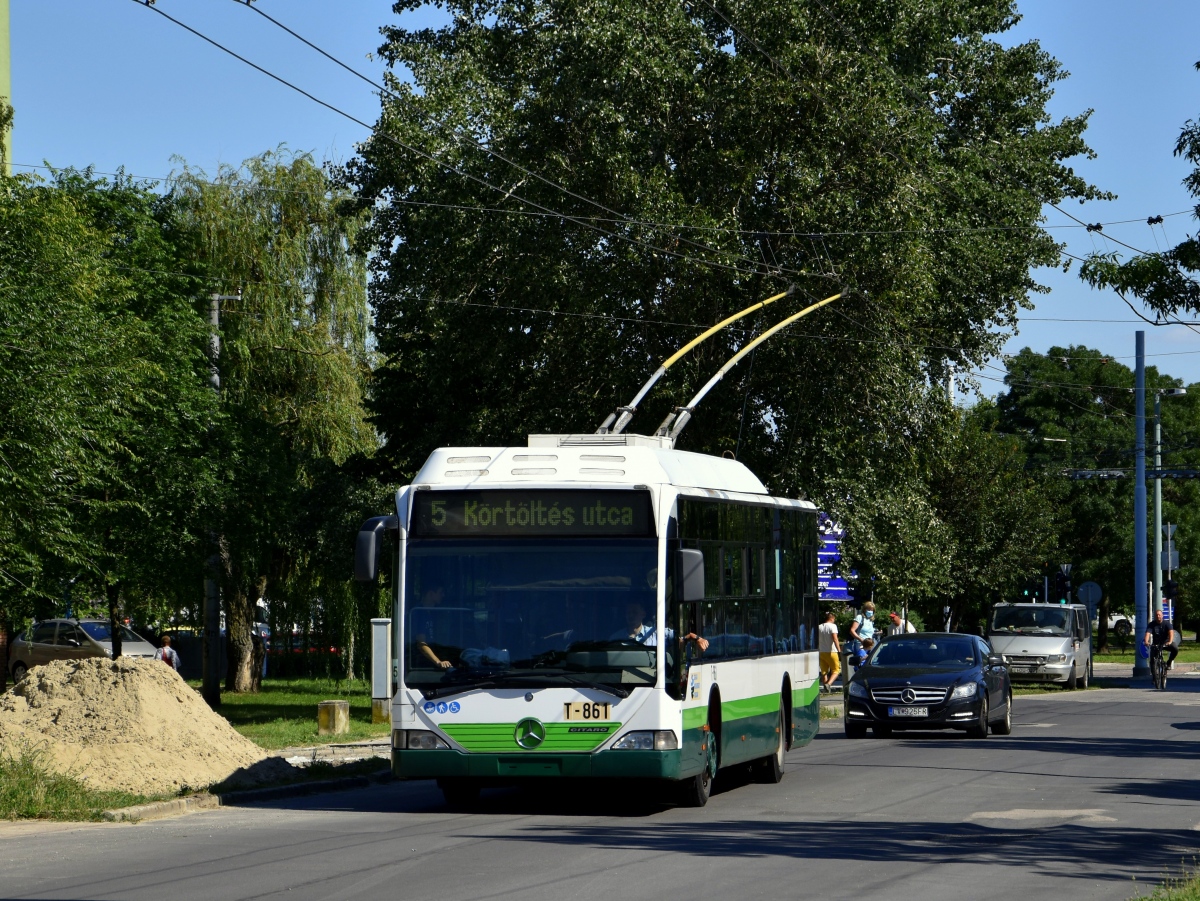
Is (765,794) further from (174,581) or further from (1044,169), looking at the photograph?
(1044,169)

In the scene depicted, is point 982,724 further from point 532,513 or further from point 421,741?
point 421,741

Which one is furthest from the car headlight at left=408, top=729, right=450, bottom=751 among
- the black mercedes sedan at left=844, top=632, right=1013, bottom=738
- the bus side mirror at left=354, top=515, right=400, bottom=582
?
the black mercedes sedan at left=844, top=632, right=1013, bottom=738

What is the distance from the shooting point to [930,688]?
23.7 m

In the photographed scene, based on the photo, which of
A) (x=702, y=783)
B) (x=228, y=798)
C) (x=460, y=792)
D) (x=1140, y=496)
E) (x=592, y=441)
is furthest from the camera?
(x=1140, y=496)

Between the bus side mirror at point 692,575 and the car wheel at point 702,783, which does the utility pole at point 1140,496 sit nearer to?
the car wheel at point 702,783

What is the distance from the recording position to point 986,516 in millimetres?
56312

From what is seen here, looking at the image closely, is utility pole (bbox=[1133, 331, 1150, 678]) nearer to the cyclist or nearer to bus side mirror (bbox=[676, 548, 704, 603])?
the cyclist

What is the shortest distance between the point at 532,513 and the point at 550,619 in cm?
92

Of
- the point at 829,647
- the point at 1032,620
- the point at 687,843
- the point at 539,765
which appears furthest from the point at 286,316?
the point at 687,843

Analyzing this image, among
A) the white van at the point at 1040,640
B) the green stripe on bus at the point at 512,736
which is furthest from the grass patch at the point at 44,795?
the white van at the point at 1040,640

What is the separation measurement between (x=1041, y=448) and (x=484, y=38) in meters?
57.0

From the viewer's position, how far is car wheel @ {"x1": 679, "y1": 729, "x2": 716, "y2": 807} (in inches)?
587

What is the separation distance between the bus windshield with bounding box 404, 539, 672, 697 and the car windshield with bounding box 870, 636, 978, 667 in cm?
1113

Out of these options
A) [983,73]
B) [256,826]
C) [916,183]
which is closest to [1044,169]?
[983,73]
